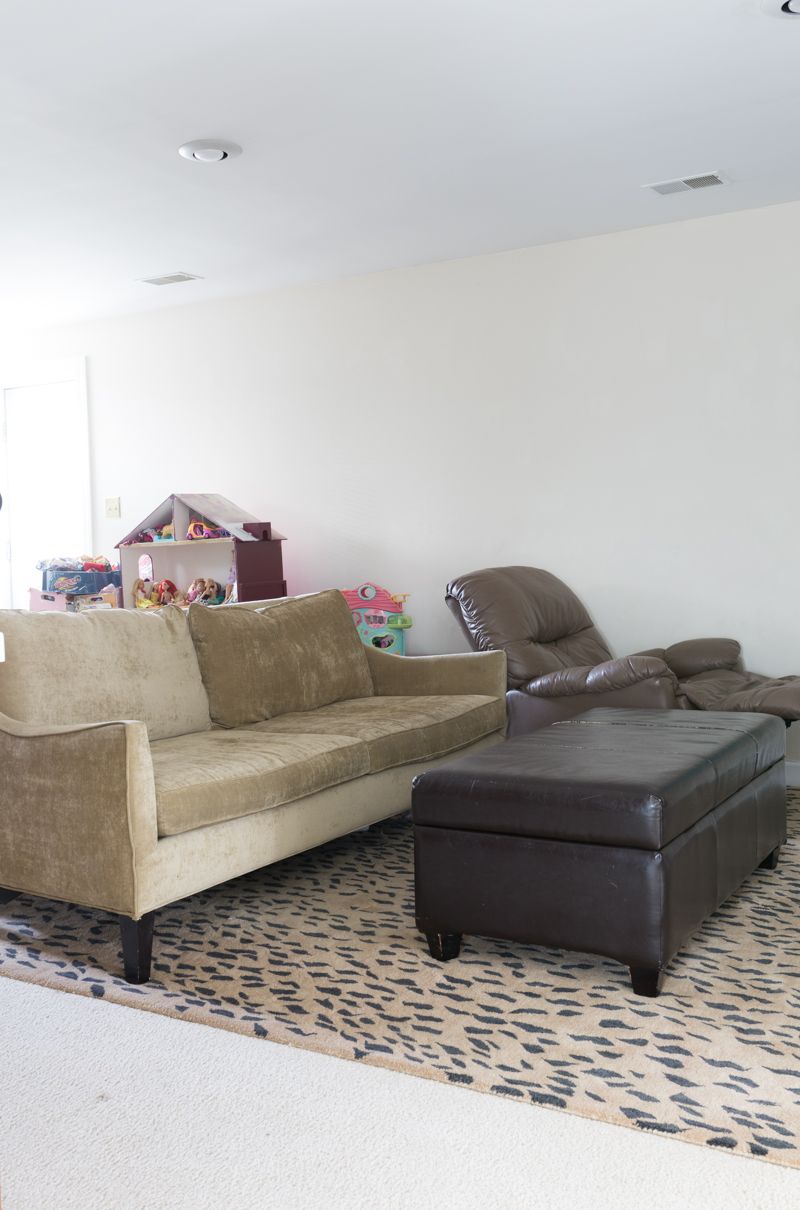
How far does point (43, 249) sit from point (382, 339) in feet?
5.73

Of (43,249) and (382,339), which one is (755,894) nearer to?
(382,339)

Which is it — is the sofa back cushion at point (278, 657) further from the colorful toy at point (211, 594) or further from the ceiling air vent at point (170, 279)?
the ceiling air vent at point (170, 279)

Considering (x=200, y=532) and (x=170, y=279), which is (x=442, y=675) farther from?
(x=170, y=279)

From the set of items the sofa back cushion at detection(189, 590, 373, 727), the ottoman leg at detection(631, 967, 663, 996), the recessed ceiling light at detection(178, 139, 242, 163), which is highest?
the recessed ceiling light at detection(178, 139, 242, 163)

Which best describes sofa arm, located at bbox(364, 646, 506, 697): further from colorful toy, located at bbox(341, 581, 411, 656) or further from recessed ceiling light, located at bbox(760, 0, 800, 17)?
recessed ceiling light, located at bbox(760, 0, 800, 17)

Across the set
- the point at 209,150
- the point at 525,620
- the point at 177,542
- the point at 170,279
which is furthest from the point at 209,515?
the point at 209,150

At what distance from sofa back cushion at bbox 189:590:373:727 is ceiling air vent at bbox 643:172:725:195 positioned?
2.12 m

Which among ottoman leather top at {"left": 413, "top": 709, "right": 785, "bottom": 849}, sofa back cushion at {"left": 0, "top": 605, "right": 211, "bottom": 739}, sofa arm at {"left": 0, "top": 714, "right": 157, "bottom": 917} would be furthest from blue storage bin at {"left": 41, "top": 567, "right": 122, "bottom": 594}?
ottoman leather top at {"left": 413, "top": 709, "right": 785, "bottom": 849}

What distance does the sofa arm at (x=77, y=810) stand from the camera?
8.61 feet

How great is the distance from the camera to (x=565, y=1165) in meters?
1.82

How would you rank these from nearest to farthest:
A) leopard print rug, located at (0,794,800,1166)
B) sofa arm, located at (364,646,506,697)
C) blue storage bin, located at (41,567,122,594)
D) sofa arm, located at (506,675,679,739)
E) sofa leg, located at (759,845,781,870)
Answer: leopard print rug, located at (0,794,800,1166), sofa leg, located at (759,845,781,870), sofa arm, located at (506,675,679,739), sofa arm, located at (364,646,506,697), blue storage bin, located at (41,567,122,594)

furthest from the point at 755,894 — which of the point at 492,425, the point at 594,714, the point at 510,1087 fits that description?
the point at 492,425

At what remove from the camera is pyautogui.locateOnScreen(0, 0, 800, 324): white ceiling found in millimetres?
3025

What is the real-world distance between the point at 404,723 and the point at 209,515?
2.37 meters
